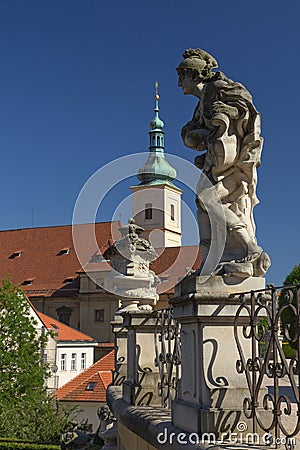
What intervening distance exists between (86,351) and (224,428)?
1759 inches

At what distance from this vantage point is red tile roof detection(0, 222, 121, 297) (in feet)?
186

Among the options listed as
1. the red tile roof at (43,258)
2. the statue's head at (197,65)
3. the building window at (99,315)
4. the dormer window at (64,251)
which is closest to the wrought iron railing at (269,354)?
the statue's head at (197,65)

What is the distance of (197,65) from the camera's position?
4969mm

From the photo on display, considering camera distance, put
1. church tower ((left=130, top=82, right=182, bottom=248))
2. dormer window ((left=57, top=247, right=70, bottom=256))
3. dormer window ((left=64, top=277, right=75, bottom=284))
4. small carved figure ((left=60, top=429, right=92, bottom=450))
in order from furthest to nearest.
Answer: church tower ((left=130, top=82, right=182, bottom=248))
dormer window ((left=57, top=247, right=70, bottom=256))
dormer window ((left=64, top=277, right=75, bottom=284))
small carved figure ((left=60, top=429, right=92, bottom=450))

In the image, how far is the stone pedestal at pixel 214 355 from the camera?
386cm

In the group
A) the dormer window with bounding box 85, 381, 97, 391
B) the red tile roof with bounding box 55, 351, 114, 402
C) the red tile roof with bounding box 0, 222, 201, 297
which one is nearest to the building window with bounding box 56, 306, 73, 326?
the red tile roof with bounding box 0, 222, 201, 297

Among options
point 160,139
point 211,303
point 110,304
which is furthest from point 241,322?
point 160,139

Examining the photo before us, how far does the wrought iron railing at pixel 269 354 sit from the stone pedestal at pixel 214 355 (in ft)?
0.21

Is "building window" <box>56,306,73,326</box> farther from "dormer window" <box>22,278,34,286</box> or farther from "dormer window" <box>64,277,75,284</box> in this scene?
"dormer window" <box>22,278,34,286</box>

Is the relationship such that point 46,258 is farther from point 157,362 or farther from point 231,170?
point 231,170

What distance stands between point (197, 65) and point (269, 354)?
101 inches

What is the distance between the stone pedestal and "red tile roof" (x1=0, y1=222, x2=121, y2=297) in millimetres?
49905

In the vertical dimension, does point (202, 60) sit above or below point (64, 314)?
below

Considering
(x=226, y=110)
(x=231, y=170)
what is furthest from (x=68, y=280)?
(x=226, y=110)
